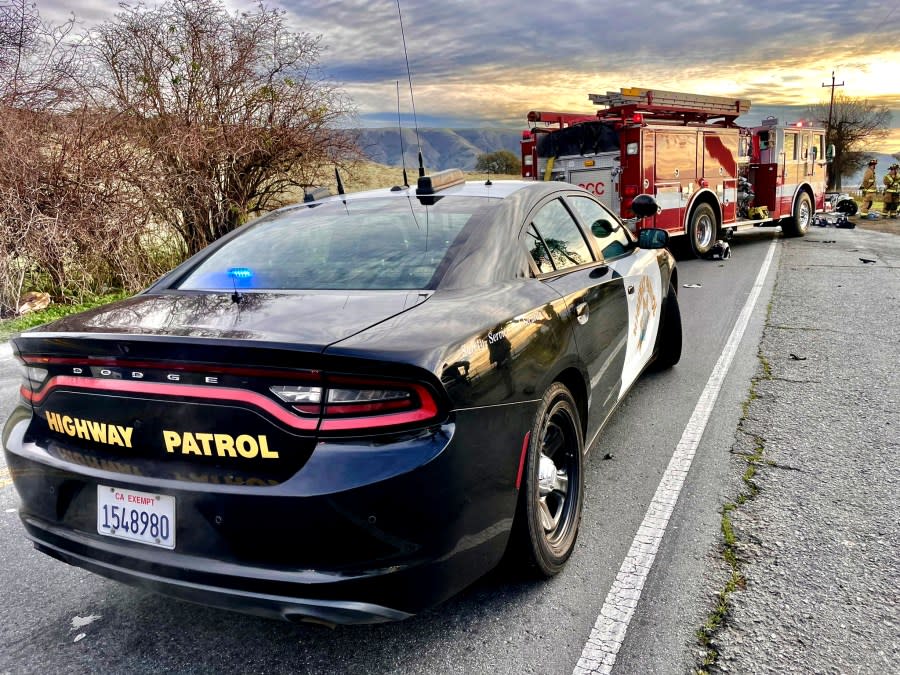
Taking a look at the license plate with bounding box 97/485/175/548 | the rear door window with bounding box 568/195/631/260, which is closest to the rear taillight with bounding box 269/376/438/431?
the license plate with bounding box 97/485/175/548

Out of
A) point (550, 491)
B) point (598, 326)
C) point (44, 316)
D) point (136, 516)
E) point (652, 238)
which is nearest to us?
point (136, 516)

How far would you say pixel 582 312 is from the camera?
3.22m

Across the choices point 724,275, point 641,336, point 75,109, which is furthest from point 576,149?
point 641,336

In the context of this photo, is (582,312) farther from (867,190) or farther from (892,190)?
(867,190)

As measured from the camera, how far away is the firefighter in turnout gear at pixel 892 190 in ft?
74.5

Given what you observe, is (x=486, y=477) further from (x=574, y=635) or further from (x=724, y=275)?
(x=724, y=275)

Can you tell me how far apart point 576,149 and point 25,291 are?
29.2 ft

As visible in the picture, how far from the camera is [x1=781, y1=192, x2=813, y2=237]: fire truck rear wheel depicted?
1645cm

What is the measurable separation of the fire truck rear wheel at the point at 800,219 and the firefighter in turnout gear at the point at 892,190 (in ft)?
25.8

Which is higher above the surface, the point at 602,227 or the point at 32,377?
the point at 602,227

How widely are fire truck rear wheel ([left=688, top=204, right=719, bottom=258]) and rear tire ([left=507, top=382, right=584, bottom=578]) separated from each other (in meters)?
10.7

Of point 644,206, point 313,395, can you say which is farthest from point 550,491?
point 644,206

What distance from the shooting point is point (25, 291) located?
9.18 metres

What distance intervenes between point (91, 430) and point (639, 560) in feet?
7.05
